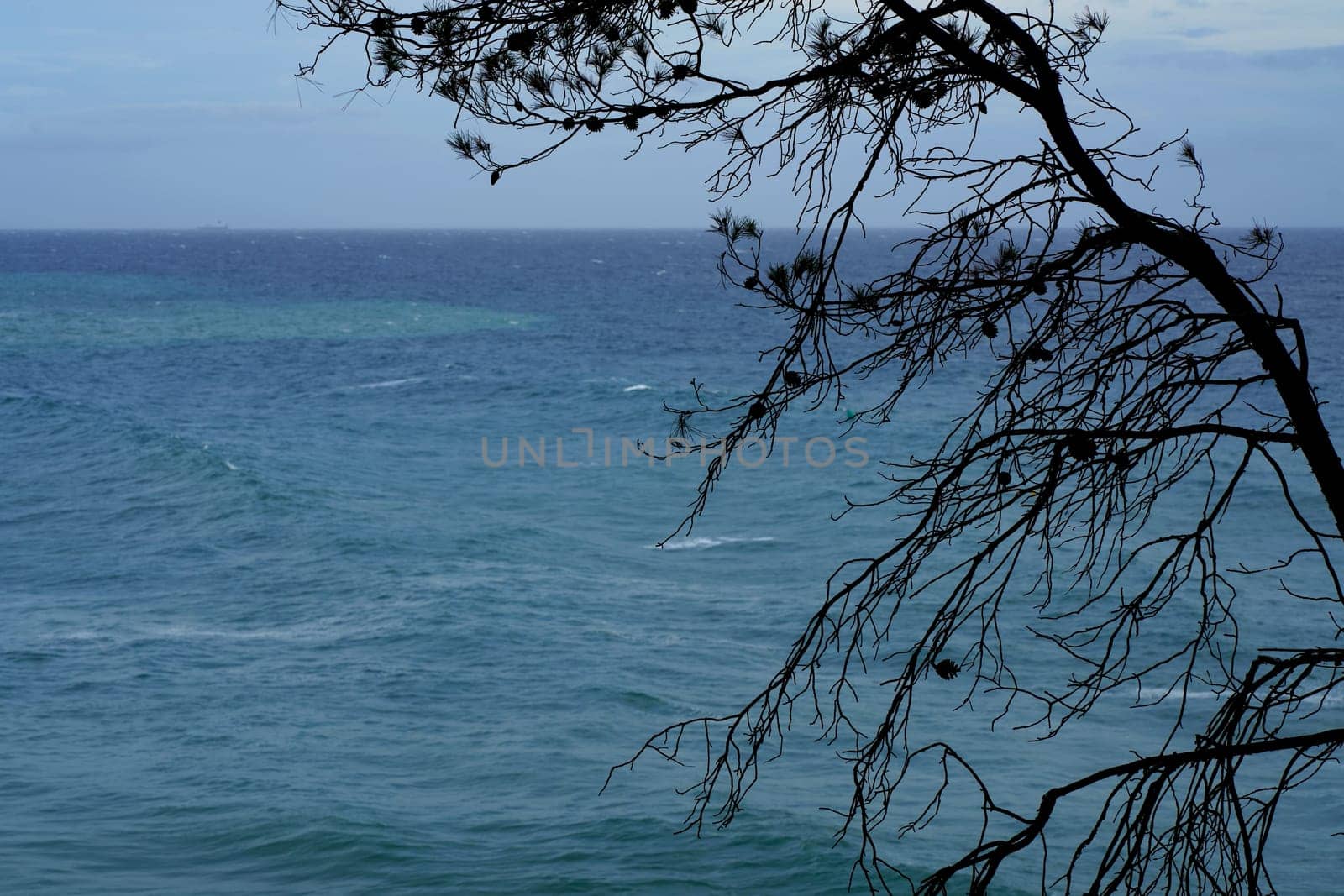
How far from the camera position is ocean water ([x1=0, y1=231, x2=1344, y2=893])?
12.8 metres

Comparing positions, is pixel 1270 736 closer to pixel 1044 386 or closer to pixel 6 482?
pixel 1044 386

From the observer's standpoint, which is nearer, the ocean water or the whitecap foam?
the ocean water

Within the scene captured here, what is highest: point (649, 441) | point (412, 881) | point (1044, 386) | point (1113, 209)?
point (1113, 209)

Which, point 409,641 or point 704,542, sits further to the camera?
point 704,542

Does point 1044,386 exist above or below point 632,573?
above

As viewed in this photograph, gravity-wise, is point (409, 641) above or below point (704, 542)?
below

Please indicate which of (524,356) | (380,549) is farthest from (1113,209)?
(524,356)

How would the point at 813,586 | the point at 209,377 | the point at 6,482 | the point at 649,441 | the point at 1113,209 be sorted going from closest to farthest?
the point at 1113,209 < the point at 813,586 < the point at 6,482 < the point at 649,441 < the point at 209,377

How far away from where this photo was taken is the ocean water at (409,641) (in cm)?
1284

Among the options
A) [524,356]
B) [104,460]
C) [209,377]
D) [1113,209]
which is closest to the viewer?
[1113,209]

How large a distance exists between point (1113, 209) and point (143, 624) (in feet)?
57.5

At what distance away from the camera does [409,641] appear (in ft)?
61.1

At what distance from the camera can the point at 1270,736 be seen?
4.04 metres

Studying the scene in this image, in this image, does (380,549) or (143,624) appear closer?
(143,624)
